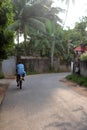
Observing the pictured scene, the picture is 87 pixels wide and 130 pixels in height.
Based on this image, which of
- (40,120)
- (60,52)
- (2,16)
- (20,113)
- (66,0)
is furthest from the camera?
(60,52)

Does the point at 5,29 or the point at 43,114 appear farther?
the point at 5,29

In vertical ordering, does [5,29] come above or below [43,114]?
above

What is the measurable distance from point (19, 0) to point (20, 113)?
3225 centimetres

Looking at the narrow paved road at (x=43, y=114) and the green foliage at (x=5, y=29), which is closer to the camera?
the narrow paved road at (x=43, y=114)

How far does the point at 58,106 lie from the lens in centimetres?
1289

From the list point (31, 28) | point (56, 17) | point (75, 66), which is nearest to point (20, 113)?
point (75, 66)

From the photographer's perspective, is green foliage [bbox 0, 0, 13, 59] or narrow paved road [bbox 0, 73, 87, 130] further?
green foliage [bbox 0, 0, 13, 59]

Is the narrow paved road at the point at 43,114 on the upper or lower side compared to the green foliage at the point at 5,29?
lower

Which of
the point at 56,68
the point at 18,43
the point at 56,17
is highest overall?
the point at 56,17

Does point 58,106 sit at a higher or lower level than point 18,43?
lower

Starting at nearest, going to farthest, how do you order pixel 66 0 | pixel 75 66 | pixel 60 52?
pixel 75 66 < pixel 66 0 < pixel 60 52

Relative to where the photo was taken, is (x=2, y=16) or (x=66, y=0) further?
(x=66, y=0)

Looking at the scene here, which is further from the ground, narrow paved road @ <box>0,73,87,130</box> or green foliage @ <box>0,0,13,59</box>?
green foliage @ <box>0,0,13,59</box>

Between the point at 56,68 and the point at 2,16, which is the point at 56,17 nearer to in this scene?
the point at 56,68
